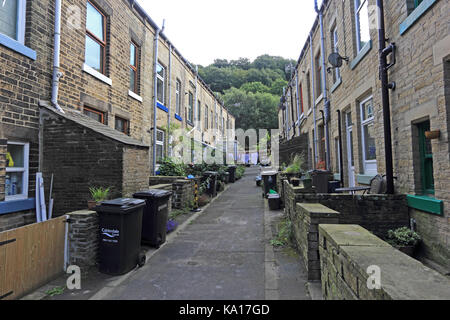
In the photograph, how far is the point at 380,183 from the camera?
5625 millimetres

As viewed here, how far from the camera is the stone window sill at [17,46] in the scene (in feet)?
15.5

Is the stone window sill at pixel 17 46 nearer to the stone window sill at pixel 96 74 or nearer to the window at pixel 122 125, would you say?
the stone window sill at pixel 96 74

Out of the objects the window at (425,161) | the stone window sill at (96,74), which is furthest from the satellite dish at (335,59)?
the stone window sill at (96,74)

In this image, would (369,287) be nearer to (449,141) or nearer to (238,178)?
(449,141)

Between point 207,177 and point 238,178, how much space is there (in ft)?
33.1

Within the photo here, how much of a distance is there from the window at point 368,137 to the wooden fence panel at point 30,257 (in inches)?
275

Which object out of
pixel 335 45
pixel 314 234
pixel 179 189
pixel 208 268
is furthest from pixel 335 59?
pixel 208 268

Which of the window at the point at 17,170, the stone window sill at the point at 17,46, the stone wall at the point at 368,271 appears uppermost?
the stone window sill at the point at 17,46

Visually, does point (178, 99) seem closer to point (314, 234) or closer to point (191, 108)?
point (191, 108)

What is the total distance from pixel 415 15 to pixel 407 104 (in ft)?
4.85

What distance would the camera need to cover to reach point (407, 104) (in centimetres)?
487

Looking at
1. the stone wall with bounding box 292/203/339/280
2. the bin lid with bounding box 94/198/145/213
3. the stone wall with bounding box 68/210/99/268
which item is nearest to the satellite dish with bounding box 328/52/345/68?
the stone wall with bounding box 292/203/339/280
